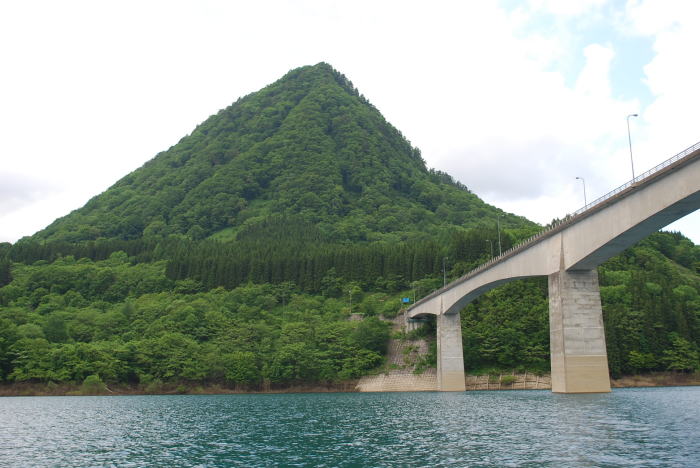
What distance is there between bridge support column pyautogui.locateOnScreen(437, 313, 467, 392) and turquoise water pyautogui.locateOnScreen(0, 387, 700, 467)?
111 feet

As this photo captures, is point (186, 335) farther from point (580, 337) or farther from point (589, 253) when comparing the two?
point (589, 253)

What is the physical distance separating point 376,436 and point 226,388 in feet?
216

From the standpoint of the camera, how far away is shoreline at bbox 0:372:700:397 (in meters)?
91.0

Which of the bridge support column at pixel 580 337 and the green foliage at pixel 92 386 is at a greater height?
the bridge support column at pixel 580 337

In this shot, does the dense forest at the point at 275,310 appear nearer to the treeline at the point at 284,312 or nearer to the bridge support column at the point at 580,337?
the treeline at the point at 284,312

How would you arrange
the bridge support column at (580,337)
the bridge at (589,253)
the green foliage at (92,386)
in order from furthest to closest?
the green foliage at (92,386)
the bridge support column at (580,337)
the bridge at (589,253)

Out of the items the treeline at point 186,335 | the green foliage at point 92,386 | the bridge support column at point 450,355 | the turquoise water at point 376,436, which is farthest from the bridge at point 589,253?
the green foliage at point 92,386

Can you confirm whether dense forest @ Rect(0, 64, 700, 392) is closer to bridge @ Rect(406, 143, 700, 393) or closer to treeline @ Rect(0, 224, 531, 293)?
treeline @ Rect(0, 224, 531, 293)

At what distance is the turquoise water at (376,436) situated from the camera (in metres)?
27.7

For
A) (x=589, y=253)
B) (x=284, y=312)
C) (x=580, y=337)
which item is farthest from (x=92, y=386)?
(x=589, y=253)

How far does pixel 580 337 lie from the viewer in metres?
53.8

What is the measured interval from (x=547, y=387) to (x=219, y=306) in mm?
61623

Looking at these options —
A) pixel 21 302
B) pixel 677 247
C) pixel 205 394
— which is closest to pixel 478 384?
pixel 205 394

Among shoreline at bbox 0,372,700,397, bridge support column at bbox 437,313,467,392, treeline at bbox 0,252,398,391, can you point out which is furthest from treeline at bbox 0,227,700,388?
bridge support column at bbox 437,313,467,392
